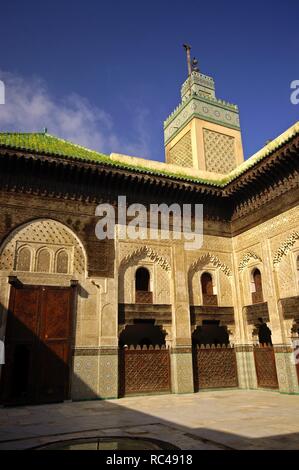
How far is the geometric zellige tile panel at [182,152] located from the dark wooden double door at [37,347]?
25.5 ft

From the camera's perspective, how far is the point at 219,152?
46.9 ft

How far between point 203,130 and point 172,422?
442 inches

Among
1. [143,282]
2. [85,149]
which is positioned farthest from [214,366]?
[85,149]

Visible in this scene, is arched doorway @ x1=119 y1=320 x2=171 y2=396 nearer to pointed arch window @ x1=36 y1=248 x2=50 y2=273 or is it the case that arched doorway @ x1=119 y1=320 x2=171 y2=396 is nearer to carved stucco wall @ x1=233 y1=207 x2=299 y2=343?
pointed arch window @ x1=36 y1=248 x2=50 y2=273

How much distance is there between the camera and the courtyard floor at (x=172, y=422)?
13.4ft

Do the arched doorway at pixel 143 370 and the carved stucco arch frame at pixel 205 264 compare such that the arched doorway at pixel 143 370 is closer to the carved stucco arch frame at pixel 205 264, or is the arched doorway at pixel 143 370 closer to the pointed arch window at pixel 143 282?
the pointed arch window at pixel 143 282

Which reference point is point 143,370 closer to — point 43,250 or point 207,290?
point 207,290

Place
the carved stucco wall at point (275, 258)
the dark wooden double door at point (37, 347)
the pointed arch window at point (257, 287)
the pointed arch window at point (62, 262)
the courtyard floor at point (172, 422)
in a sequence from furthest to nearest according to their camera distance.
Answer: the pointed arch window at point (257, 287) < the carved stucco wall at point (275, 258) < the pointed arch window at point (62, 262) < the dark wooden double door at point (37, 347) < the courtyard floor at point (172, 422)

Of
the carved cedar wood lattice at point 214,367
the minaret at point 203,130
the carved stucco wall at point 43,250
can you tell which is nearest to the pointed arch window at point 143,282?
the carved stucco wall at point 43,250

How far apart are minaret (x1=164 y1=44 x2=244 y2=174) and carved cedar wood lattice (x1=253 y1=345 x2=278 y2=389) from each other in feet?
21.9

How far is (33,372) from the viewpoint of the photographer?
798cm

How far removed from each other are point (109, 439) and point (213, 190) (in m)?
7.83

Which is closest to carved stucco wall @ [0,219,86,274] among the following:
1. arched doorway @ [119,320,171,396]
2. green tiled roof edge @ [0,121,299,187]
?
green tiled roof edge @ [0,121,299,187]

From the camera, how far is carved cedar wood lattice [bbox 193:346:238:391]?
971cm
